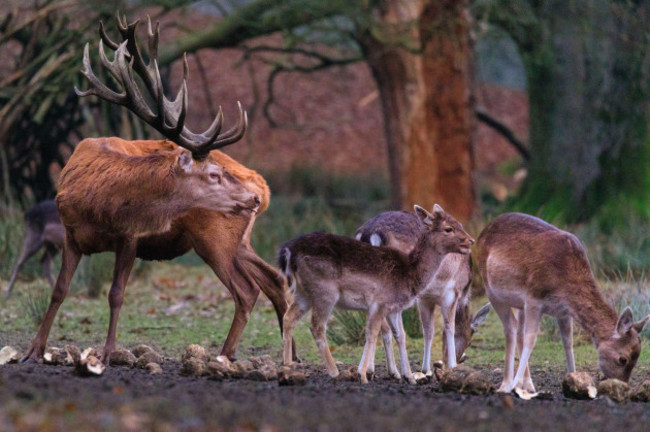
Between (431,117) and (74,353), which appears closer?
(74,353)

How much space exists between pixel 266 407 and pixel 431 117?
10641mm

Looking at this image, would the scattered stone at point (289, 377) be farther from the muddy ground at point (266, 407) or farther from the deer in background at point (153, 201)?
the deer in background at point (153, 201)

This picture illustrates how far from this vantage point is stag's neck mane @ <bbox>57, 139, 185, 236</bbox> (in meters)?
7.79

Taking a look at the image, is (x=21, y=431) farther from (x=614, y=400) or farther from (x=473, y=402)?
(x=614, y=400)

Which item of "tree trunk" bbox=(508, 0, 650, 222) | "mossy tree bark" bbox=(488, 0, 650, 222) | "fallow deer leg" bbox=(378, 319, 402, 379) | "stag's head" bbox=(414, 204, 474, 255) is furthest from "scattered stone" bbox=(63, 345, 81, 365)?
"tree trunk" bbox=(508, 0, 650, 222)

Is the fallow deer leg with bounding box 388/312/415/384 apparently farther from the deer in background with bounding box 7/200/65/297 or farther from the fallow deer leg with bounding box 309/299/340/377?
the deer in background with bounding box 7/200/65/297

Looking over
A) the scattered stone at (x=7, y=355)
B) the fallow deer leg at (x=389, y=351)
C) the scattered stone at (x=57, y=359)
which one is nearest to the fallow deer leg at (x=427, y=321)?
the fallow deer leg at (x=389, y=351)

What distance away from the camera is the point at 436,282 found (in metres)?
7.51

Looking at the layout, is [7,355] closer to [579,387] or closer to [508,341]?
[508,341]

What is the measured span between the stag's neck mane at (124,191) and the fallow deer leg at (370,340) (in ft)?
6.65

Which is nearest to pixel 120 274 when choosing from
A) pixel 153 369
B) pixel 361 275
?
pixel 153 369

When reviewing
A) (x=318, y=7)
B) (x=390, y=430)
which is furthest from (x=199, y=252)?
(x=318, y=7)

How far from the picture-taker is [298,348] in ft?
30.3

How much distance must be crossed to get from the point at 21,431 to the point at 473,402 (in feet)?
9.37
